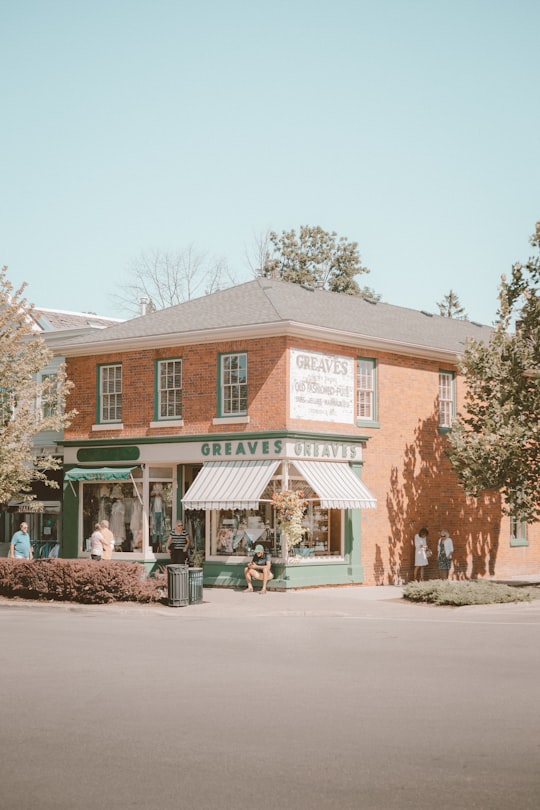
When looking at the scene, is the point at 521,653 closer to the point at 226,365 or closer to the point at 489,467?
the point at 489,467

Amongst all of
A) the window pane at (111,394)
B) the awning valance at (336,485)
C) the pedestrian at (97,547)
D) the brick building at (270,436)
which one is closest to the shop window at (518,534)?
the brick building at (270,436)

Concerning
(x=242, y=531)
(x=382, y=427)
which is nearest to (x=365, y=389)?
(x=382, y=427)

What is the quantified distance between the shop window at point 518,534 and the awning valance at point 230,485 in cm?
1206

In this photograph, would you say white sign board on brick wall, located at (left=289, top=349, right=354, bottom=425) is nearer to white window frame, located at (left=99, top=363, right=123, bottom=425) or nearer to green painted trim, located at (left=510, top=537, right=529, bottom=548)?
white window frame, located at (left=99, top=363, right=123, bottom=425)

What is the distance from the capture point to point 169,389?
98.7 feet

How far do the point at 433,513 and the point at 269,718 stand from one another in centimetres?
2272

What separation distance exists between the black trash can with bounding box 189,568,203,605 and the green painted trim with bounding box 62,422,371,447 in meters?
5.25

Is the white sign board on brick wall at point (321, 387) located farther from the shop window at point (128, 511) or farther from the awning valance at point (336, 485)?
the shop window at point (128, 511)

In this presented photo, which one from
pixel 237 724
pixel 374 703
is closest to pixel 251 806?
pixel 237 724

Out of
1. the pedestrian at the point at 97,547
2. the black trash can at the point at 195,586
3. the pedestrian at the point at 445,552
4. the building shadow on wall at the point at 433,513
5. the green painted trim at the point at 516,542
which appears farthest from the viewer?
the green painted trim at the point at 516,542

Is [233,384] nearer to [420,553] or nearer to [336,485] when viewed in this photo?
[336,485]

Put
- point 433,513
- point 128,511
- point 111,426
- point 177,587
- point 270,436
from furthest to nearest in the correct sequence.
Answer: point 433,513, point 111,426, point 128,511, point 270,436, point 177,587

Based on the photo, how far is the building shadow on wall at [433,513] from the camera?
30.6 m

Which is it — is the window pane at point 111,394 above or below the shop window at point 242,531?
above
